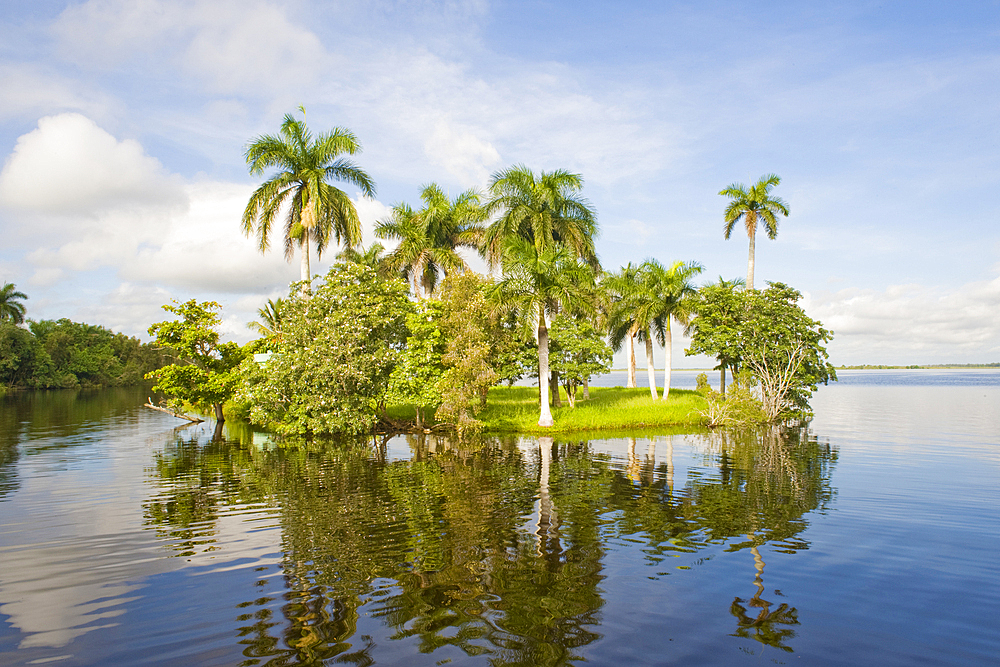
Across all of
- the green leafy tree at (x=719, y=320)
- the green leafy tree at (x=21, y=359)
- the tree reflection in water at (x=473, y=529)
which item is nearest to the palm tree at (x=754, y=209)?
the green leafy tree at (x=719, y=320)

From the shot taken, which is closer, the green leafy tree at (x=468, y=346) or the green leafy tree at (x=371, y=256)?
the green leafy tree at (x=468, y=346)

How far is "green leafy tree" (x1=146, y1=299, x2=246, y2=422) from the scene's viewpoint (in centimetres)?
3344

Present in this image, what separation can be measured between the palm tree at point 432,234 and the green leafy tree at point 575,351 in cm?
950

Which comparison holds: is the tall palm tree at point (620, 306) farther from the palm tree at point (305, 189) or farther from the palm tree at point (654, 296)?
the palm tree at point (305, 189)

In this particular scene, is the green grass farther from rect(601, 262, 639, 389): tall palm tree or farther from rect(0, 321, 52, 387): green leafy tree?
rect(0, 321, 52, 387): green leafy tree

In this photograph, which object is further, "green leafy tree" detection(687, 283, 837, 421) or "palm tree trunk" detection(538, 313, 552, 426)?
"green leafy tree" detection(687, 283, 837, 421)

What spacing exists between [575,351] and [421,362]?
40.4 ft

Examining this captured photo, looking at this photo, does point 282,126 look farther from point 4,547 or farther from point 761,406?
point 761,406

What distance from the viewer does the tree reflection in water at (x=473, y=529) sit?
295 inches

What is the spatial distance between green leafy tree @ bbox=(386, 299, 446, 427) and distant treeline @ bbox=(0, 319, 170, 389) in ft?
246

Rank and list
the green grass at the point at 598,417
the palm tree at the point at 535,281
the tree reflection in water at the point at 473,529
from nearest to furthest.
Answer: the tree reflection in water at the point at 473,529
the palm tree at the point at 535,281
the green grass at the point at 598,417

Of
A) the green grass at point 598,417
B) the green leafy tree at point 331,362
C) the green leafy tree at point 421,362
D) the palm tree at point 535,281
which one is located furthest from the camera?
the green grass at point 598,417

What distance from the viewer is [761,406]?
35.9 meters

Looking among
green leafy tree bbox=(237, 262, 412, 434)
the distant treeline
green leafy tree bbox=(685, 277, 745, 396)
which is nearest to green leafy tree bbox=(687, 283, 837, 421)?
green leafy tree bbox=(685, 277, 745, 396)
